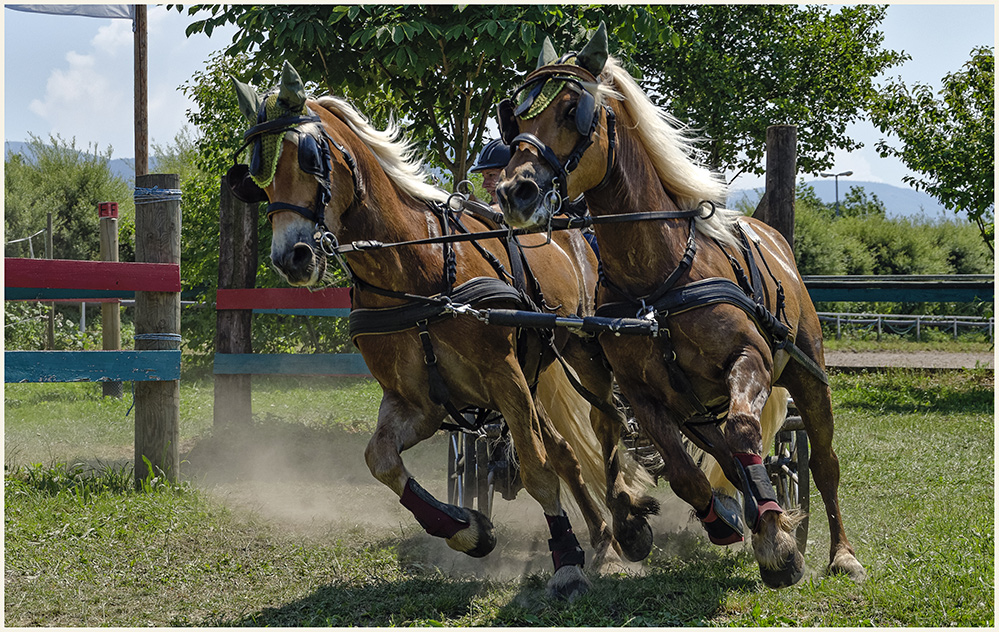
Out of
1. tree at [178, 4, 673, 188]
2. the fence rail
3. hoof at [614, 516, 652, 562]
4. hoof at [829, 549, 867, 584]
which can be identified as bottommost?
hoof at [829, 549, 867, 584]

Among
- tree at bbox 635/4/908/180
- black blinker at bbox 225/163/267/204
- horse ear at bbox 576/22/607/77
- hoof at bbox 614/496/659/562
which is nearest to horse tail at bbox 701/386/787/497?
hoof at bbox 614/496/659/562

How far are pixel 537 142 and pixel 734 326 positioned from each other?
109 cm

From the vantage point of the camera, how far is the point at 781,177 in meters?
5.68

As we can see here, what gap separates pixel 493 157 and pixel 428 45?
204 cm

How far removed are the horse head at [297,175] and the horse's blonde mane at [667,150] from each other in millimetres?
1180

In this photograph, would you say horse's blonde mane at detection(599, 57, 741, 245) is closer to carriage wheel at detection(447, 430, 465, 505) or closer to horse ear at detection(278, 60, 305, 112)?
horse ear at detection(278, 60, 305, 112)

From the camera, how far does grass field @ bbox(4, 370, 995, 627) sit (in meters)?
3.85

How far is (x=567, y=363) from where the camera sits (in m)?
5.00

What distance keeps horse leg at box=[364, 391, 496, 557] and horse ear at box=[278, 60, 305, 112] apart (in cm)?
139

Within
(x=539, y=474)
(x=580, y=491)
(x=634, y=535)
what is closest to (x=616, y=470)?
(x=580, y=491)

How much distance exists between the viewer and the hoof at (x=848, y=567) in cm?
427

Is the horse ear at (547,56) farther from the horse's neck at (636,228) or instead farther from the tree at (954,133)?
the tree at (954,133)

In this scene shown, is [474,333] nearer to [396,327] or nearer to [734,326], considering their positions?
[396,327]

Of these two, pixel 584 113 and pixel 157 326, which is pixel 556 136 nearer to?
pixel 584 113
